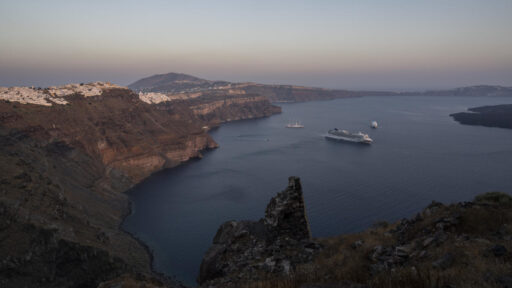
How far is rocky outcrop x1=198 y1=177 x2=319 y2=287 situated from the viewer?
10805 millimetres

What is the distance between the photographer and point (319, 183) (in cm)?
7106

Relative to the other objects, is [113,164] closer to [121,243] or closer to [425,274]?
[121,243]

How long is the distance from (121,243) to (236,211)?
21.4 m

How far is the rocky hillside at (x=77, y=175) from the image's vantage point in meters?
32.8

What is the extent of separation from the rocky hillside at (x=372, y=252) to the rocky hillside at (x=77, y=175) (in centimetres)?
406

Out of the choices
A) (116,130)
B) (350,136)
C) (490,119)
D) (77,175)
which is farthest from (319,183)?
(490,119)

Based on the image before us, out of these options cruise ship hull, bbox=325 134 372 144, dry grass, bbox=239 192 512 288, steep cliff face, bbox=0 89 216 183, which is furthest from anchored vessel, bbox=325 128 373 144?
dry grass, bbox=239 192 512 288

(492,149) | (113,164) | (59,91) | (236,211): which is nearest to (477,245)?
(236,211)

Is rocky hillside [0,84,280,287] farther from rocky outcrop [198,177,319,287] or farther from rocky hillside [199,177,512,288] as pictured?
rocky hillside [199,177,512,288]

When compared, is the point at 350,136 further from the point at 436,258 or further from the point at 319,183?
the point at 436,258

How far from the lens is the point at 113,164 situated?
82.7 meters

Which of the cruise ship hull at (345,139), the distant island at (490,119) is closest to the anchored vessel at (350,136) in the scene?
the cruise ship hull at (345,139)

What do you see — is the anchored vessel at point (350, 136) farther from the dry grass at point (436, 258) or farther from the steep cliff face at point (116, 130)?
the dry grass at point (436, 258)

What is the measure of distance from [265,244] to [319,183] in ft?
199
